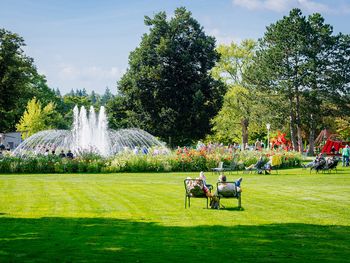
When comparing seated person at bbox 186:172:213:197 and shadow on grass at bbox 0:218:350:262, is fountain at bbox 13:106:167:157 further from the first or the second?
shadow on grass at bbox 0:218:350:262

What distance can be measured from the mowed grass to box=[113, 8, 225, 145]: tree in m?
33.2

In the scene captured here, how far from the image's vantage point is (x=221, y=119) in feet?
238

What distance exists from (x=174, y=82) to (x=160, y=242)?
42936 mm

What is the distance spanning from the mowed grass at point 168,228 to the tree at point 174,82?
3322cm

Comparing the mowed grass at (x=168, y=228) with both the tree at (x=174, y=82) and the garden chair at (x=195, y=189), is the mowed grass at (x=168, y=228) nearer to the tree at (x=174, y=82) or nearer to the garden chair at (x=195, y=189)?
the garden chair at (x=195, y=189)

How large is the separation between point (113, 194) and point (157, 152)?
16540 mm

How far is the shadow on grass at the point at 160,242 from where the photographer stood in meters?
7.85

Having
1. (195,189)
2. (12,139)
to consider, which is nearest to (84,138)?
(12,139)

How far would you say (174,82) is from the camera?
51438 millimetres

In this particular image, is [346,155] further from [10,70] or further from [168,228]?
[10,70]

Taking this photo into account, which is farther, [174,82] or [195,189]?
[174,82]

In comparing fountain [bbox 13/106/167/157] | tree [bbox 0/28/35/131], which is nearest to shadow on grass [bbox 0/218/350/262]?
fountain [bbox 13/106/167/157]

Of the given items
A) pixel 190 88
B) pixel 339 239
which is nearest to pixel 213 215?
pixel 339 239

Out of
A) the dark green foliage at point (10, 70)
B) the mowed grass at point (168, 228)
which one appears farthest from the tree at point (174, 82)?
the mowed grass at point (168, 228)
